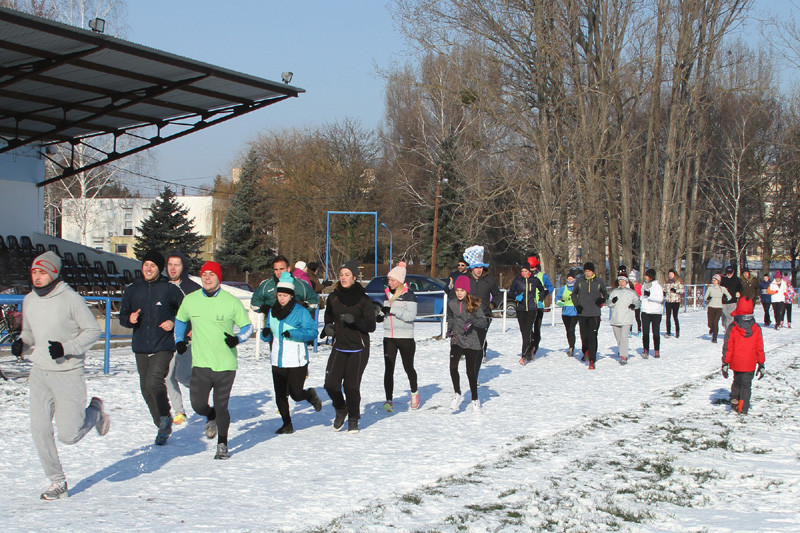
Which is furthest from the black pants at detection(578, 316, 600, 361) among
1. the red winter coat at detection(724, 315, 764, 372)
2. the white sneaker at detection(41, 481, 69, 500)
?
the white sneaker at detection(41, 481, 69, 500)

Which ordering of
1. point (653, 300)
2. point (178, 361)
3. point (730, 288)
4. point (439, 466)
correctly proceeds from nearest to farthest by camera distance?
point (439, 466), point (178, 361), point (653, 300), point (730, 288)

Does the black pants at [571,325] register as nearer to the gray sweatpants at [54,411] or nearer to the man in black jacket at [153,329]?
the man in black jacket at [153,329]

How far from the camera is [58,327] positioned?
632cm

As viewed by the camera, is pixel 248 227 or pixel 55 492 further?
pixel 248 227

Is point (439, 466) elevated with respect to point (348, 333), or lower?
lower

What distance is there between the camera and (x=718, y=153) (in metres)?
56.9

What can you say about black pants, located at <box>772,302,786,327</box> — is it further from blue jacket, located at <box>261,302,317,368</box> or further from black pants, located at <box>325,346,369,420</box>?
blue jacket, located at <box>261,302,317,368</box>

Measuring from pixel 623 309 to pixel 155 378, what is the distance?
1016 centimetres

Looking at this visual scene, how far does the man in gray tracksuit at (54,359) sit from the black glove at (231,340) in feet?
4.26

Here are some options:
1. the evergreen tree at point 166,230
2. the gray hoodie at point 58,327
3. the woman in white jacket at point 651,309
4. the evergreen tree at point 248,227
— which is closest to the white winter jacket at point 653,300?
the woman in white jacket at point 651,309

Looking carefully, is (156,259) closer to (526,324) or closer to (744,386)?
(744,386)

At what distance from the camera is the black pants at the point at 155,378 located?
7859mm

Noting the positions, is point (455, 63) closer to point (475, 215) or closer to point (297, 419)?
point (475, 215)

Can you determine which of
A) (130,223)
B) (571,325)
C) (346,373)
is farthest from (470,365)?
(130,223)
